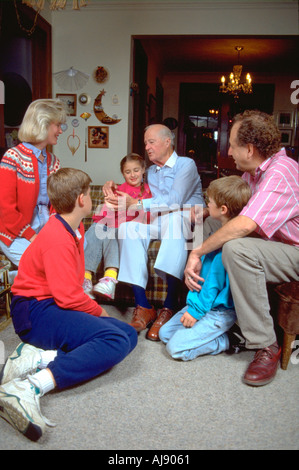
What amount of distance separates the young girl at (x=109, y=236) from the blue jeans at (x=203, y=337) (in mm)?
564

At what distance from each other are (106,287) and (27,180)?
2.67 feet

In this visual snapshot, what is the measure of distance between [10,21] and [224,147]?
239 inches

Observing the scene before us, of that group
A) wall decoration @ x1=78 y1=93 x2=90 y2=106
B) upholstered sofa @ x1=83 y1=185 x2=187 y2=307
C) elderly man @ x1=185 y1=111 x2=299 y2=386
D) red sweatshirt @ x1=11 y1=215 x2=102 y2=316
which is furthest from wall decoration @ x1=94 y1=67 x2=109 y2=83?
red sweatshirt @ x1=11 y1=215 x2=102 y2=316

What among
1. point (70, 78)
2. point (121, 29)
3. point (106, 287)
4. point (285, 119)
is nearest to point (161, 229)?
point (106, 287)

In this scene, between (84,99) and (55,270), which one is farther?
(84,99)

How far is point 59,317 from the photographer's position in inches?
61.8

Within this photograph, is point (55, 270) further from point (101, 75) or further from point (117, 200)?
point (101, 75)

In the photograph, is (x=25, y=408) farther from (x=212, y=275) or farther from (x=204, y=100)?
(x=204, y=100)

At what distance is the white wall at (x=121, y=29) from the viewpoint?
4.14 meters

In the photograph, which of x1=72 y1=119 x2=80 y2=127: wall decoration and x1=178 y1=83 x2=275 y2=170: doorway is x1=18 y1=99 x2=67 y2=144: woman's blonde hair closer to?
x1=72 y1=119 x2=80 y2=127: wall decoration

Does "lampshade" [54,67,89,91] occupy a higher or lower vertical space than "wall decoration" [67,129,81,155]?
higher

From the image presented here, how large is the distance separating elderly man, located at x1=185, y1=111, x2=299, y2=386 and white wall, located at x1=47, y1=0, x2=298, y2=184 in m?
2.94

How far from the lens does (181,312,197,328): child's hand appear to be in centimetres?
192

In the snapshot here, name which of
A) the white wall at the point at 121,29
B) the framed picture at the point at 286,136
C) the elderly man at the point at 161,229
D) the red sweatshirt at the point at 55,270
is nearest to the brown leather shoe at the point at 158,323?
the elderly man at the point at 161,229
